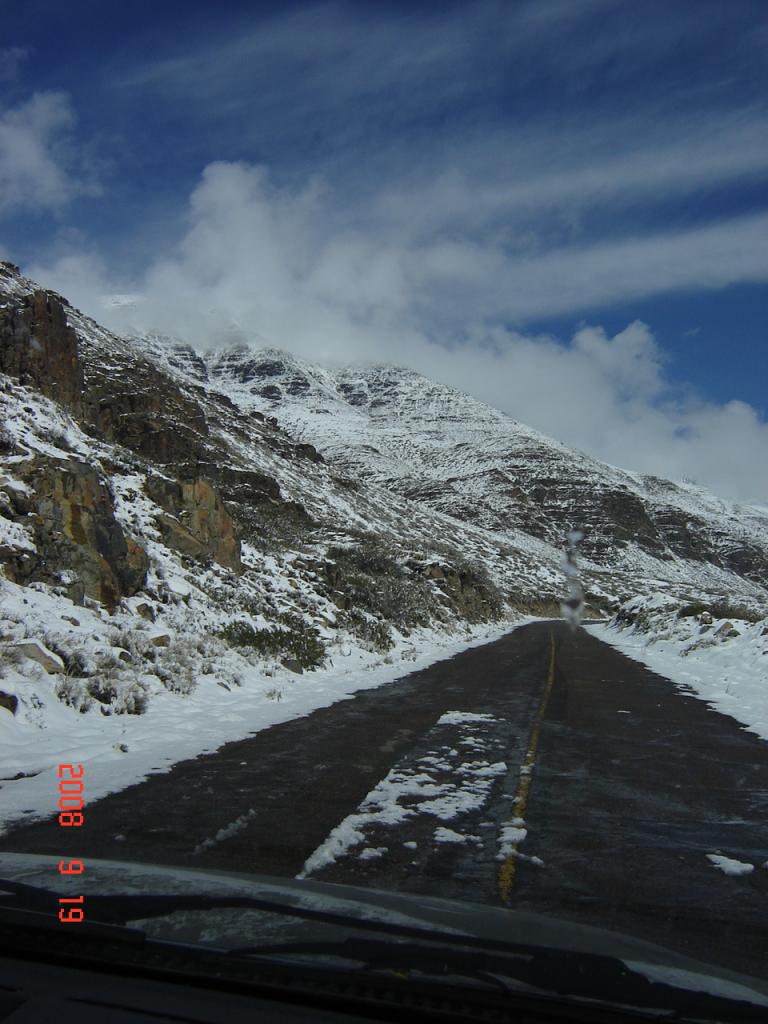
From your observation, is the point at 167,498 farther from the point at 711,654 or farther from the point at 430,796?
the point at 711,654

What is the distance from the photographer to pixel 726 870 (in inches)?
199

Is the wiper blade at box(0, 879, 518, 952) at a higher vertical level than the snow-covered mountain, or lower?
lower

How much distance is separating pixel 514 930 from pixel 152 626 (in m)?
12.4

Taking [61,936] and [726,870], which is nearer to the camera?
[61,936]

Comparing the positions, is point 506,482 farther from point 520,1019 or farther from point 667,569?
point 520,1019

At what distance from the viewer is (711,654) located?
2228 centimetres

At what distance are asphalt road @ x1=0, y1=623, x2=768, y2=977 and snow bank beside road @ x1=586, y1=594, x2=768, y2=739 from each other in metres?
3.02

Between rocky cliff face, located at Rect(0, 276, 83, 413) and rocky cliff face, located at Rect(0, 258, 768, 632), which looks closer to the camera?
rocky cliff face, located at Rect(0, 258, 768, 632)

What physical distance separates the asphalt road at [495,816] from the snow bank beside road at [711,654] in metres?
3.02

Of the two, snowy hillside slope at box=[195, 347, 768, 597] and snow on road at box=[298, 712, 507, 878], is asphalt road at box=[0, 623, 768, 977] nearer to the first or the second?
snow on road at box=[298, 712, 507, 878]

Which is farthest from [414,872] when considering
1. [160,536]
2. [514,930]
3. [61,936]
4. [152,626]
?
[160,536]

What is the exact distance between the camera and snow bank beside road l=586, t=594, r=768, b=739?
14070mm

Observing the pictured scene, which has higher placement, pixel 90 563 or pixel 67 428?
pixel 67 428
